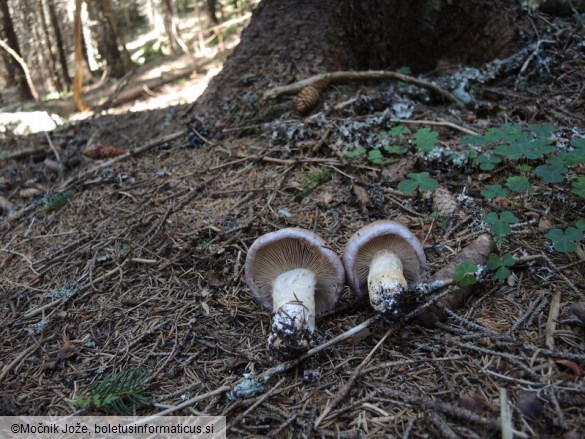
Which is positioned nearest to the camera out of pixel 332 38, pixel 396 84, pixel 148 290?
pixel 148 290

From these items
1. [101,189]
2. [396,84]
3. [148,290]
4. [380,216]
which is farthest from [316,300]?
[396,84]

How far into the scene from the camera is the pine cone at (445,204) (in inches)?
105

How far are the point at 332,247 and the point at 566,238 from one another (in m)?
1.24

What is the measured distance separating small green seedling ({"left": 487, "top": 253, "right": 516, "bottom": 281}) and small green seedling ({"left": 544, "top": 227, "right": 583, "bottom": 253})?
218 millimetres

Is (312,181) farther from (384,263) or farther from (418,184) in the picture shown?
(384,263)

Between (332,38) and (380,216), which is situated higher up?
(332,38)

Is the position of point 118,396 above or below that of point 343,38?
below

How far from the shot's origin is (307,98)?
3904 millimetres

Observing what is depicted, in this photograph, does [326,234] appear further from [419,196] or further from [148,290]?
[148,290]

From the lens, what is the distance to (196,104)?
185 inches

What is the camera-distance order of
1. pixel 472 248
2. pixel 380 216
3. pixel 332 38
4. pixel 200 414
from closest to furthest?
pixel 200 414 → pixel 472 248 → pixel 380 216 → pixel 332 38

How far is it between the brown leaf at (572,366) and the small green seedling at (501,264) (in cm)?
52

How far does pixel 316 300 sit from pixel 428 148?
1.43 m

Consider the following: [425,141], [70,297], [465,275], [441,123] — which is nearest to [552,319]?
[465,275]
